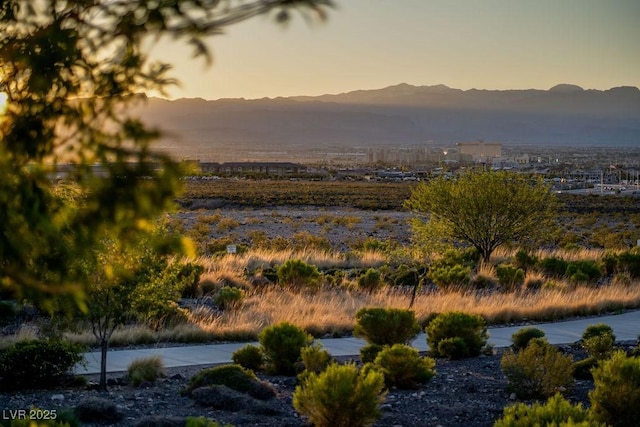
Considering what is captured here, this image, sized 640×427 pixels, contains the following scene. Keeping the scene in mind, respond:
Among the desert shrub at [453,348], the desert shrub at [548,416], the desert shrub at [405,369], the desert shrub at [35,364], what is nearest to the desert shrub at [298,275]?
the desert shrub at [453,348]

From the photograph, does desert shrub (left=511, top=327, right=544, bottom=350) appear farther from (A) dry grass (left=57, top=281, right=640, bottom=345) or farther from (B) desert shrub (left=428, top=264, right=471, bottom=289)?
(B) desert shrub (left=428, top=264, right=471, bottom=289)

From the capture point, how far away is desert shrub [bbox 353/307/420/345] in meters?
12.8

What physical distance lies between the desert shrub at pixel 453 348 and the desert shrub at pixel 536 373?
7.16ft

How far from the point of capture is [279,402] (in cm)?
986

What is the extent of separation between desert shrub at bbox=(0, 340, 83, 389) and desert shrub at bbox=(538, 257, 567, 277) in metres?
15.8

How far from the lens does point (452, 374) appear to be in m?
11.5

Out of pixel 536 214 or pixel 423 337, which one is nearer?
pixel 423 337

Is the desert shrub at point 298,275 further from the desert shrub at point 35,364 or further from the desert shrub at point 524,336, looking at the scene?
the desert shrub at point 35,364

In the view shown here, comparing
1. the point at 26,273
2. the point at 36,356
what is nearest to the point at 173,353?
the point at 36,356

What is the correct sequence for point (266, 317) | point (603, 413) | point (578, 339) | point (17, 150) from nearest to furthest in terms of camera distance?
point (17, 150)
point (603, 413)
point (578, 339)
point (266, 317)

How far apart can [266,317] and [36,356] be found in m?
5.96

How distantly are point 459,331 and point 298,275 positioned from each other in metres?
8.14

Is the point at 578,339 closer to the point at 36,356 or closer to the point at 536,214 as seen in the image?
the point at 36,356

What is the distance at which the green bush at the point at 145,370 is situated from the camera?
10.6 meters
